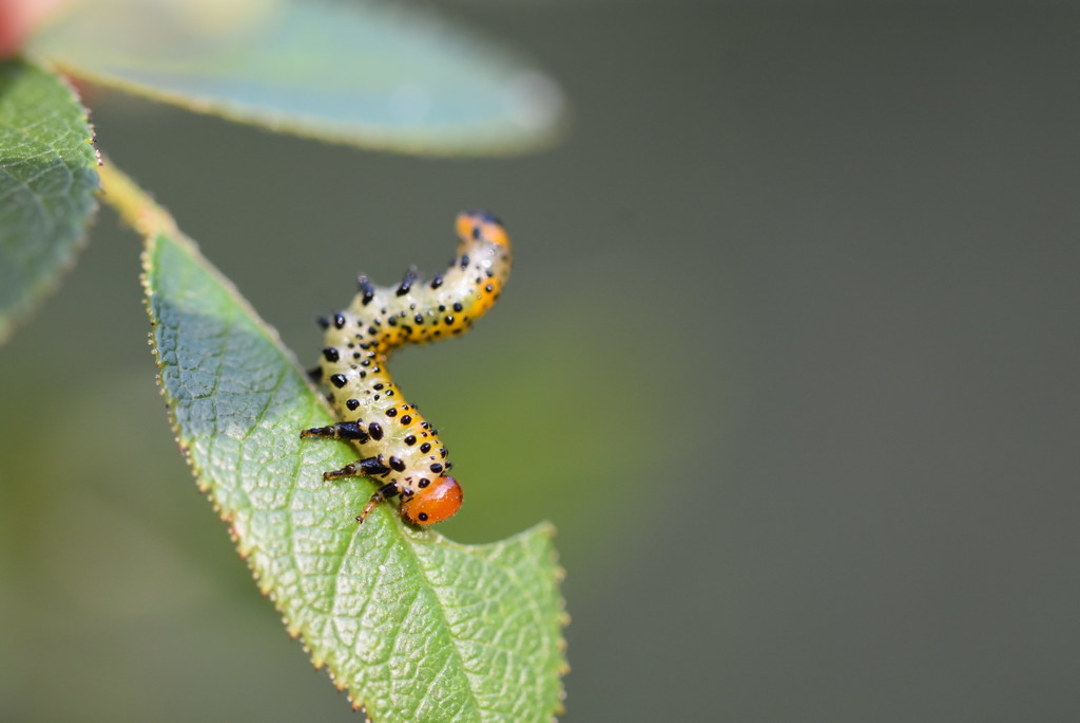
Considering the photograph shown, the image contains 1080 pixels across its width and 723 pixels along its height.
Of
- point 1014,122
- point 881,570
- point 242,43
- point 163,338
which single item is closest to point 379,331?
point 163,338

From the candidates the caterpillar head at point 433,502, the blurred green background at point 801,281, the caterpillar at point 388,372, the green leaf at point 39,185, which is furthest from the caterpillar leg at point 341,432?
the blurred green background at point 801,281

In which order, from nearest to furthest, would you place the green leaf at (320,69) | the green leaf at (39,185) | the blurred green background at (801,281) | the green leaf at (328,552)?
1. the green leaf at (39,185)
2. the green leaf at (328,552)
3. the green leaf at (320,69)
4. the blurred green background at (801,281)

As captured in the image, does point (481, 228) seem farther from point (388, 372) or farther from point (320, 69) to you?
point (320, 69)

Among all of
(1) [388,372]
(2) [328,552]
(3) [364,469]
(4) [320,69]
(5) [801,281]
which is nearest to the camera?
(2) [328,552]

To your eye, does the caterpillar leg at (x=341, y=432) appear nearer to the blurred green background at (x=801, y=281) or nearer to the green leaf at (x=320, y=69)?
the green leaf at (x=320, y=69)

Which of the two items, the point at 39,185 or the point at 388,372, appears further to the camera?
the point at 388,372

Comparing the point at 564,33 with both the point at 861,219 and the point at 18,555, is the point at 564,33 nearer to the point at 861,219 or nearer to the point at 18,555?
the point at 861,219

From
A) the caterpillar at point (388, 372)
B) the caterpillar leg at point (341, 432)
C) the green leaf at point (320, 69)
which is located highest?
the green leaf at point (320, 69)

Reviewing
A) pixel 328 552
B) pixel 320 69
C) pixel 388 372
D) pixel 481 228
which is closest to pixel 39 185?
pixel 328 552

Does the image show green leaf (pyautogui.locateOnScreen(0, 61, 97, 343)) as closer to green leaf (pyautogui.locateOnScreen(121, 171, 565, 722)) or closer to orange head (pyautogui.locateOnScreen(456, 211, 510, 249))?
green leaf (pyautogui.locateOnScreen(121, 171, 565, 722))
